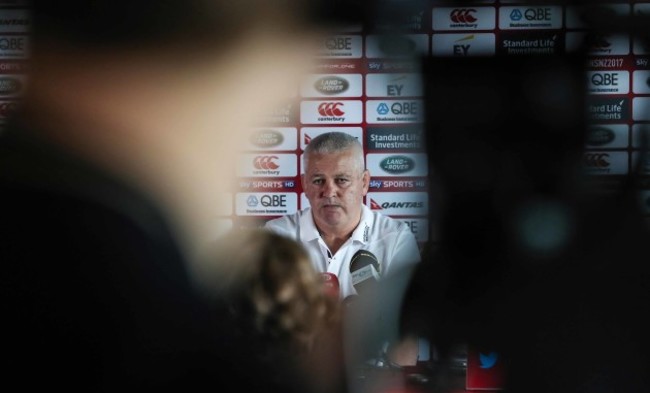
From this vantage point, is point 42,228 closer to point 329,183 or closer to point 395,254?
point 329,183

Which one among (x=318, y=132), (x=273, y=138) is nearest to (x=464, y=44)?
Result: (x=318, y=132)

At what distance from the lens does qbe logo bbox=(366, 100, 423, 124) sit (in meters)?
2.42

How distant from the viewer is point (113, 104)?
8.23 feet

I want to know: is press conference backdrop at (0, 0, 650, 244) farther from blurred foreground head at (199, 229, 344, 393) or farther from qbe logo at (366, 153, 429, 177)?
blurred foreground head at (199, 229, 344, 393)

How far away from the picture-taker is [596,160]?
2.49 meters

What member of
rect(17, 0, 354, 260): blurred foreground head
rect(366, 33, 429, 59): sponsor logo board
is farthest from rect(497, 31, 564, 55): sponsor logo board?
rect(17, 0, 354, 260): blurred foreground head

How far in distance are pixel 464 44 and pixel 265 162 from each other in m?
0.69

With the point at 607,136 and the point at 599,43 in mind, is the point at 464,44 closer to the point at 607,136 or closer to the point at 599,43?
the point at 599,43

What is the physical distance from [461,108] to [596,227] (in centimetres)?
56

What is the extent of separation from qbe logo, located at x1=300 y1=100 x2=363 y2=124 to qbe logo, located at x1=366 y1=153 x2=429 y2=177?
0.13 m

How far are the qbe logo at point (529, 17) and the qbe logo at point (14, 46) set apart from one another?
1431 millimetres

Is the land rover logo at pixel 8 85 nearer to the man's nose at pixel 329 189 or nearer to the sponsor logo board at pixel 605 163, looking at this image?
the man's nose at pixel 329 189

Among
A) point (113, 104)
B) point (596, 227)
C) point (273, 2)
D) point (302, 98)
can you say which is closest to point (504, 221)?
point (596, 227)

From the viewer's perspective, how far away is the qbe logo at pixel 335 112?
241 cm
